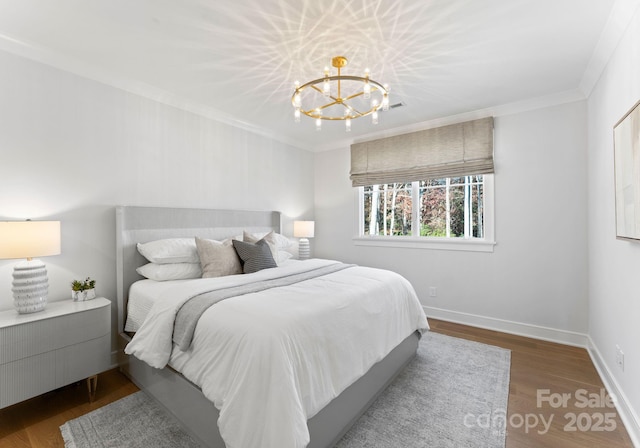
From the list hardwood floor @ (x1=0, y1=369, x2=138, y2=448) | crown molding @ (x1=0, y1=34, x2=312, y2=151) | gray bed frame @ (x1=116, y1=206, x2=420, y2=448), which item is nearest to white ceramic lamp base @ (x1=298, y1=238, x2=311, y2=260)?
gray bed frame @ (x1=116, y1=206, x2=420, y2=448)

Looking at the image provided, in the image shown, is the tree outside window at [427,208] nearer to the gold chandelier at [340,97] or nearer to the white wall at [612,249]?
the white wall at [612,249]

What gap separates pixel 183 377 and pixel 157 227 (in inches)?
66.6

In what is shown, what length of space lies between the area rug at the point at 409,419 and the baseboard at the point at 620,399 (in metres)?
0.64

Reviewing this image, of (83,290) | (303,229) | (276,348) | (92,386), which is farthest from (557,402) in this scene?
(83,290)

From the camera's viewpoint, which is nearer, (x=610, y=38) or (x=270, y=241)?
(x=610, y=38)

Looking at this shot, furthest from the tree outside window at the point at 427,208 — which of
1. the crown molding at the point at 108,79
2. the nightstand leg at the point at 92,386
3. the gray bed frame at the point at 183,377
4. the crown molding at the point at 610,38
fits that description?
the nightstand leg at the point at 92,386

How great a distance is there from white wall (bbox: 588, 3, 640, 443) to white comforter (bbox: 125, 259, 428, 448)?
144 cm

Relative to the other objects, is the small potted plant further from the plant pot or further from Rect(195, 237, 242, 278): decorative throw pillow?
Rect(195, 237, 242, 278): decorative throw pillow

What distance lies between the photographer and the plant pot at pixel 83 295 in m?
2.32

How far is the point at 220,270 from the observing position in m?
2.73

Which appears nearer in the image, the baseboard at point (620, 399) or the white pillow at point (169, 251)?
the baseboard at point (620, 399)

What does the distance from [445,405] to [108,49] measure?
3.64 m

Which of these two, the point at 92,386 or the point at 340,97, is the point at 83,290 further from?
the point at 340,97

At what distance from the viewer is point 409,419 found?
1.94 meters
